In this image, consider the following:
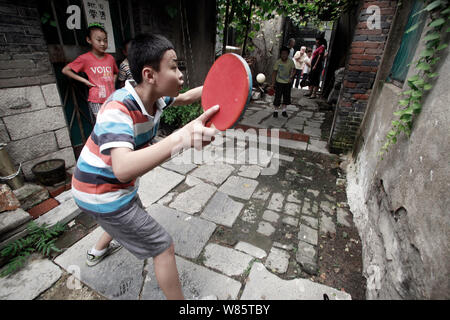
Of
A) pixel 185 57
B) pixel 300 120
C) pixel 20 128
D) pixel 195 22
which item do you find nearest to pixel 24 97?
pixel 20 128

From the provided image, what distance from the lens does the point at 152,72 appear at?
57.3 inches

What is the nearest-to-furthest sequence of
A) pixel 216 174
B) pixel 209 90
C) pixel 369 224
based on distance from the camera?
pixel 209 90 < pixel 369 224 < pixel 216 174

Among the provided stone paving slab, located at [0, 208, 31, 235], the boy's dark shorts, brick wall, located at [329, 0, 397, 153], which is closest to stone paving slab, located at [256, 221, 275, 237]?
stone paving slab, located at [0, 208, 31, 235]

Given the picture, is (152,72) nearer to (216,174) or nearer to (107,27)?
(216,174)

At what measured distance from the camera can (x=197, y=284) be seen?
2197 millimetres

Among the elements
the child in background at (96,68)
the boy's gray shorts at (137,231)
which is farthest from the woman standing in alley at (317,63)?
the boy's gray shorts at (137,231)

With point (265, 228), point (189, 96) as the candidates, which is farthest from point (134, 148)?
point (265, 228)

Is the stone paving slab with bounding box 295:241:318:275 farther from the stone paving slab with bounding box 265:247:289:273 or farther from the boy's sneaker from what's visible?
the boy's sneaker

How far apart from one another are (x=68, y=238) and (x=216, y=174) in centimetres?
233

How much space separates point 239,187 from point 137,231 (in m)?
2.32

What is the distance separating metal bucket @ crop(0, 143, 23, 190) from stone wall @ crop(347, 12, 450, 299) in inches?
172

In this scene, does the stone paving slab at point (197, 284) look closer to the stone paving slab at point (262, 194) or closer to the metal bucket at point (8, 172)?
the stone paving slab at point (262, 194)

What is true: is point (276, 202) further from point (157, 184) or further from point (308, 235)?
point (157, 184)

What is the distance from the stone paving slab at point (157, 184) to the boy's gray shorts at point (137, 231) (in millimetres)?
1616
